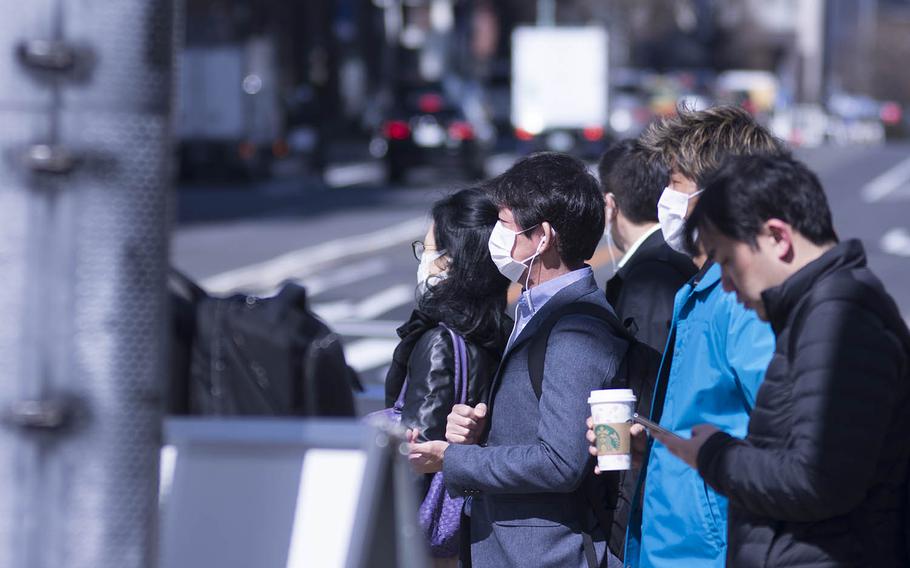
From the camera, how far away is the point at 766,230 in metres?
2.69

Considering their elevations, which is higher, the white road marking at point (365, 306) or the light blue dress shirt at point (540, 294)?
the light blue dress shirt at point (540, 294)

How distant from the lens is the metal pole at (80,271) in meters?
1.84

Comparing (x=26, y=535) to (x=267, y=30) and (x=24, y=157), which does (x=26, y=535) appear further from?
(x=267, y=30)

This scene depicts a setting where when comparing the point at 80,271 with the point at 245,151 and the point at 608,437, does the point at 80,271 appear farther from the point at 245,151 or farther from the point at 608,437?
the point at 245,151

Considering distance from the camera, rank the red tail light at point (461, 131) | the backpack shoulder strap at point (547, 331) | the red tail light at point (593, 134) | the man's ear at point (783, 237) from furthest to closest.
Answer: the red tail light at point (593, 134)
the red tail light at point (461, 131)
the backpack shoulder strap at point (547, 331)
the man's ear at point (783, 237)

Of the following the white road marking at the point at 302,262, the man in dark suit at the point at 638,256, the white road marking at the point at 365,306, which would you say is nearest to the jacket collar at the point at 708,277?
the man in dark suit at the point at 638,256

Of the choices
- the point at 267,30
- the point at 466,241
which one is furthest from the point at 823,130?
the point at 466,241

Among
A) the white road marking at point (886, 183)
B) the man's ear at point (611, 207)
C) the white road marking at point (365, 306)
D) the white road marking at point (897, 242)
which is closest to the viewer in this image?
the man's ear at point (611, 207)

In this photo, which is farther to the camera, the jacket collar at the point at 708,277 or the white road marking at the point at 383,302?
the white road marking at the point at 383,302

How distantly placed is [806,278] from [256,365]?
0.97m

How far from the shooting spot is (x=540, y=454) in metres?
3.39

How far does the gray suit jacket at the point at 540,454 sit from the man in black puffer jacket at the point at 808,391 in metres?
0.59

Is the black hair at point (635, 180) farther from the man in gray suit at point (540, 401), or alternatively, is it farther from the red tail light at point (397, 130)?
the red tail light at point (397, 130)

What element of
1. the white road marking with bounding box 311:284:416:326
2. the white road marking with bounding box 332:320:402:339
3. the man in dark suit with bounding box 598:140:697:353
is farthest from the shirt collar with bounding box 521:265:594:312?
the white road marking with bounding box 311:284:416:326
